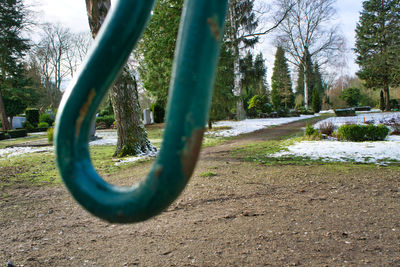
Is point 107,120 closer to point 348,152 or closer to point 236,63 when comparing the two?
point 236,63

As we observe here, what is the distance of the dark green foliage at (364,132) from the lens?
8984 mm

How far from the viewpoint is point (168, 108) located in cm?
43

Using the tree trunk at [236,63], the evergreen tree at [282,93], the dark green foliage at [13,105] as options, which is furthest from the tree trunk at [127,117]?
the evergreen tree at [282,93]

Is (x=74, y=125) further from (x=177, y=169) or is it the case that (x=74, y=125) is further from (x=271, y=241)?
(x=271, y=241)

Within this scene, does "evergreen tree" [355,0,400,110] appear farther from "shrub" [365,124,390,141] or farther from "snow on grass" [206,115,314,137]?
"shrub" [365,124,390,141]

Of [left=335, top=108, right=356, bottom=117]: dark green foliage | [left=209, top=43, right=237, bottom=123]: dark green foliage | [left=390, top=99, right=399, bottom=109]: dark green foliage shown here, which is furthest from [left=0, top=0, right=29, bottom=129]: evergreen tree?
[left=390, top=99, right=399, bottom=109]: dark green foliage

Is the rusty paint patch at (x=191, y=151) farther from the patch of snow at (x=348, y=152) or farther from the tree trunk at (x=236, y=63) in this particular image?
the tree trunk at (x=236, y=63)

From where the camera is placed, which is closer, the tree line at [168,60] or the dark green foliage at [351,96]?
the tree line at [168,60]

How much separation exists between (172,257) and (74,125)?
7.56 ft

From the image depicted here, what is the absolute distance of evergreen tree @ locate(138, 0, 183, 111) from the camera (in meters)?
14.6

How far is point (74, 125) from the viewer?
0.55m

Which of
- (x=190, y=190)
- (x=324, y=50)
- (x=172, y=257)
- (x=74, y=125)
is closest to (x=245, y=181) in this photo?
(x=190, y=190)

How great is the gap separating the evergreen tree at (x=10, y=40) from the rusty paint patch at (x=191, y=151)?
25.0m

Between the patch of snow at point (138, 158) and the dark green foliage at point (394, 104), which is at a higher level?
the dark green foliage at point (394, 104)
